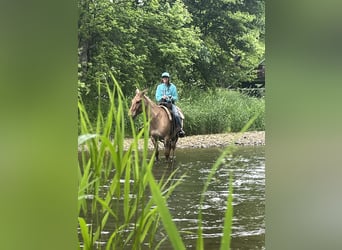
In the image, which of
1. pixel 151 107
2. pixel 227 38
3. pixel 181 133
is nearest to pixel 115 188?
pixel 151 107

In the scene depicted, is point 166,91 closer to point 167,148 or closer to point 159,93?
point 159,93

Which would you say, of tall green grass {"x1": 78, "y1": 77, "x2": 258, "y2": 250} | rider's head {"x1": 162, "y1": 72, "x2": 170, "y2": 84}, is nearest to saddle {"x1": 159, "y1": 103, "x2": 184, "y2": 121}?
rider's head {"x1": 162, "y1": 72, "x2": 170, "y2": 84}

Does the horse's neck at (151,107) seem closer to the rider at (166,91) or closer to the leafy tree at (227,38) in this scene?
the rider at (166,91)

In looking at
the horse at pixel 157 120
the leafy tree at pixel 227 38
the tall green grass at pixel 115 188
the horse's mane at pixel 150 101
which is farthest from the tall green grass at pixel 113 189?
the leafy tree at pixel 227 38

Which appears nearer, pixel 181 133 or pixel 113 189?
pixel 113 189

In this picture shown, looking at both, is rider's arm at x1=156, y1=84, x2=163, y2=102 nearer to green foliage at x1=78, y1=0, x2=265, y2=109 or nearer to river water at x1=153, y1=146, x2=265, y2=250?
green foliage at x1=78, y1=0, x2=265, y2=109

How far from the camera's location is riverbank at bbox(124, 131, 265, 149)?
50.2 inches

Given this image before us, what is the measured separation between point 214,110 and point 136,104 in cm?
50

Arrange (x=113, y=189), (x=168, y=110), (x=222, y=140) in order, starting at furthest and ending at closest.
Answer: (x=168, y=110)
(x=222, y=140)
(x=113, y=189)

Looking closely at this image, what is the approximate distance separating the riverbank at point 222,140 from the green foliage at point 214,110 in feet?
0.11

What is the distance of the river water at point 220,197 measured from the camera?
49.3 inches

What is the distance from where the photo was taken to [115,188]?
124 cm

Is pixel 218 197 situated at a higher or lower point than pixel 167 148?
lower
